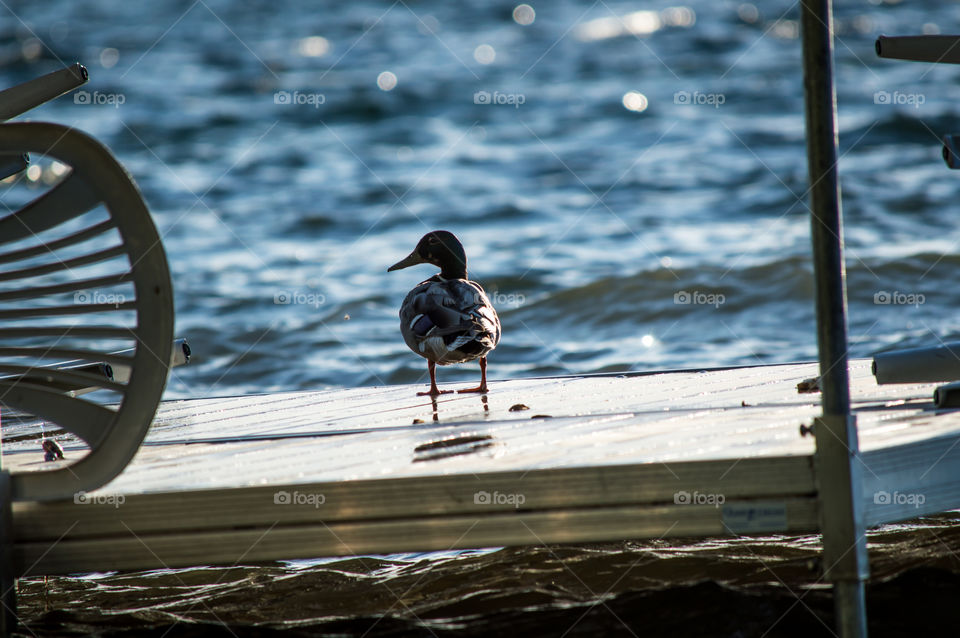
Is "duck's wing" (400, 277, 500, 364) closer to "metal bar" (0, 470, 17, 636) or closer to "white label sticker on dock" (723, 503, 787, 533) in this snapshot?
"white label sticker on dock" (723, 503, 787, 533)

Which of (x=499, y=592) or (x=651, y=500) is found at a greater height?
(x=651, y=500)

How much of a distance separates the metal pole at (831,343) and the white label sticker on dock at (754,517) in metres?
0.11

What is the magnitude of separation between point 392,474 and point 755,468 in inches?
36.6

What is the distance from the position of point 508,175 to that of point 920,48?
12.6 m

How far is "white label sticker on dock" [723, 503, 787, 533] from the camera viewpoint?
2650 mm

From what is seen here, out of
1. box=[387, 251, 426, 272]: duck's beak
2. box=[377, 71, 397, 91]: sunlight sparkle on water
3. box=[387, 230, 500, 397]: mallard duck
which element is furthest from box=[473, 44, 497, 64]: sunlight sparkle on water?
box=[387, 230, 500, 397]: mallard duck

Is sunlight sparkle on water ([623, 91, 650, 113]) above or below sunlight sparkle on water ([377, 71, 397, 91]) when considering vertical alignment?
below

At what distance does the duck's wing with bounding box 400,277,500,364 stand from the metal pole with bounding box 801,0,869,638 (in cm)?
180

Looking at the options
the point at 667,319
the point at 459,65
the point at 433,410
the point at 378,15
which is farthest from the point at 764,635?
the point at 378,15

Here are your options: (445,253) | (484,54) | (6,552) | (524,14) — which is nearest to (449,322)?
(445,253)

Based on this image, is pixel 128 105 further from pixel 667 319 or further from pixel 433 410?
pixel 433 410

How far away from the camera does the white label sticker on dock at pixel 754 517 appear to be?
265 centimetres

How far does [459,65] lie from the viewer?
20.9 meters

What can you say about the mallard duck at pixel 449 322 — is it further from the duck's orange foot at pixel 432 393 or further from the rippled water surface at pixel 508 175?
the rippled water surface at pixel 508 175
